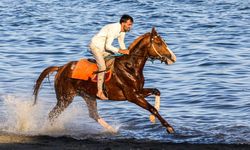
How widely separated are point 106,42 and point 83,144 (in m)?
2.35

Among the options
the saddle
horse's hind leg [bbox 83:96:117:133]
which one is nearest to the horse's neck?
the saddle

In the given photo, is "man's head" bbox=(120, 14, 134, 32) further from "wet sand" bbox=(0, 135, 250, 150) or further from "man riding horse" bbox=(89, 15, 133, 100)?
"wet sand" bbox=(0, 135, 250, 150)

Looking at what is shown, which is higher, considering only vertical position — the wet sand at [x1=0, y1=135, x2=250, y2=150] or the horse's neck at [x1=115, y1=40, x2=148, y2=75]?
the horse's neck at [x1=115, y1=40, x2=148, y2=75]

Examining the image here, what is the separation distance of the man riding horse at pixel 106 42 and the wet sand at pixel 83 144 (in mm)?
1399

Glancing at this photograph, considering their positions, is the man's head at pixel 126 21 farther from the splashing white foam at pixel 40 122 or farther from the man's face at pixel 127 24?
the splashing white foam at pixel 40 122

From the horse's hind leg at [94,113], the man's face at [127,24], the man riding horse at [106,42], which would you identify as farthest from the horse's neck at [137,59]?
the horse's hind leg at [94,113]

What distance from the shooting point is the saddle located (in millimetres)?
16441

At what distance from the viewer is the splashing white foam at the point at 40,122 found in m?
17.3

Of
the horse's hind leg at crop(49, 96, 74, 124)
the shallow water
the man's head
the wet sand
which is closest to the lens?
the wet sand

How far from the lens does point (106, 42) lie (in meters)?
16.0

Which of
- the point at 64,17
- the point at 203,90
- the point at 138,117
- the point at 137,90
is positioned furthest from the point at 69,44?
the point at 137,90

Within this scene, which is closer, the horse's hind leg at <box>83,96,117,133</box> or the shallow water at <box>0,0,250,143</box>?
the horse's hind leg at <box>83,96,117,133</box>

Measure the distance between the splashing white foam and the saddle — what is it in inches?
51.1

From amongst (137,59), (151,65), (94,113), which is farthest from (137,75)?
(151,65)
